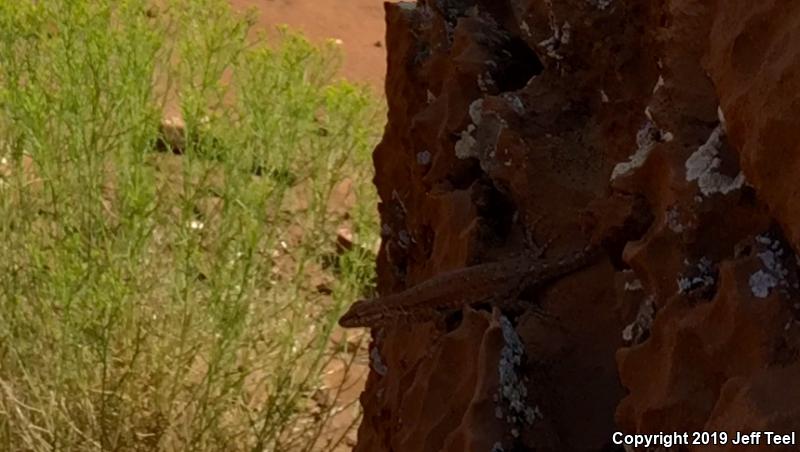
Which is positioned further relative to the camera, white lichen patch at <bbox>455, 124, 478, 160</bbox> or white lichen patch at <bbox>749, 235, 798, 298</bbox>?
white lichen patch at <bbox>455, 124, 478, 160</bbox>

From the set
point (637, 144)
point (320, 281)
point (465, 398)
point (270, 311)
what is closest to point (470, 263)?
point (465, 398)

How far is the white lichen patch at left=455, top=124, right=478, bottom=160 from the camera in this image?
4.44 feet

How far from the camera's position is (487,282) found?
A: 1.26 metres

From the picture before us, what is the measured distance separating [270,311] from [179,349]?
368mm

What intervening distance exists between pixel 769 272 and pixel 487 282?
19.2 inches

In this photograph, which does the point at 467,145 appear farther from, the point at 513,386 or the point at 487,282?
the point at 513,386

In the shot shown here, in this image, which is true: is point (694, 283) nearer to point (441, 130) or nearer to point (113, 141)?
point (441, 130)

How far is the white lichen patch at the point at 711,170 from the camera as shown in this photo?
0.86 m

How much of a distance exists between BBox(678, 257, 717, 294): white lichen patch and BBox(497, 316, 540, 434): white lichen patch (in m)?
0.27

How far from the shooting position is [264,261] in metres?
2.56

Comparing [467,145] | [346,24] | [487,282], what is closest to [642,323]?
[487,282]

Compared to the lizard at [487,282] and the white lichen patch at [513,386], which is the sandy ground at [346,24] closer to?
the lizard at [487,282]

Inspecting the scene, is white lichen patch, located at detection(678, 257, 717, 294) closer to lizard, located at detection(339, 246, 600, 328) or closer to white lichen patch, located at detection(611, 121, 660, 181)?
white lichen patch, located at detection(611, 121, 660, 181)

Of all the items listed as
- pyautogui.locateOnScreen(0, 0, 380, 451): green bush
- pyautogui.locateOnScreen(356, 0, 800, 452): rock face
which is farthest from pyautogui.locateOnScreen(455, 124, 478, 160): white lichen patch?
pyautogui.locateOnScreen(0, 0, 380, 451): green bush
